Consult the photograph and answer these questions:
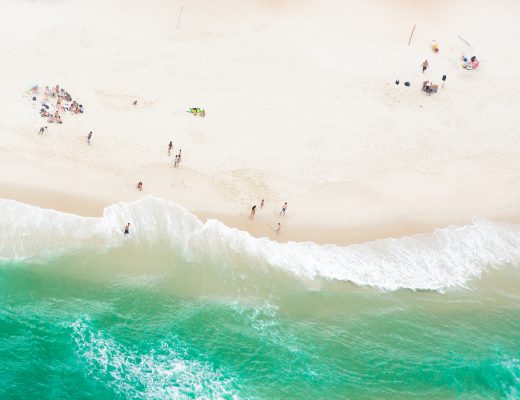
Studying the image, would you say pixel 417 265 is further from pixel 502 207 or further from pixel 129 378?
pixel 129 378

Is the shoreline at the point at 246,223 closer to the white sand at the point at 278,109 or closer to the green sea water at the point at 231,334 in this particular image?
the white sand at the point at 278,109

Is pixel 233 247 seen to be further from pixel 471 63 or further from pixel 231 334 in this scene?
pixel 471 63

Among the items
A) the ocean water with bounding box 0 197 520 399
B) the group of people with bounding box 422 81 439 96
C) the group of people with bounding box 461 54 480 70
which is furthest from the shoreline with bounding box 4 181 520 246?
the group of people with bounding box 461 54 480 70

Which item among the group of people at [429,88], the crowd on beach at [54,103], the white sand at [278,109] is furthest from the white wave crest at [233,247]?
the group of people at [429,88]

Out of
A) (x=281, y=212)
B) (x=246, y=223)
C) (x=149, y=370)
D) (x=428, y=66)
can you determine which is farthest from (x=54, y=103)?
(x=428, y=66)

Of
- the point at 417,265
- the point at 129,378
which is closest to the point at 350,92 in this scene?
the point at 417,265

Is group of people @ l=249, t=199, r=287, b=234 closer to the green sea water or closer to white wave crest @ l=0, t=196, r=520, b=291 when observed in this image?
white wave crest @ l=0, t=196, r=520, b=291
